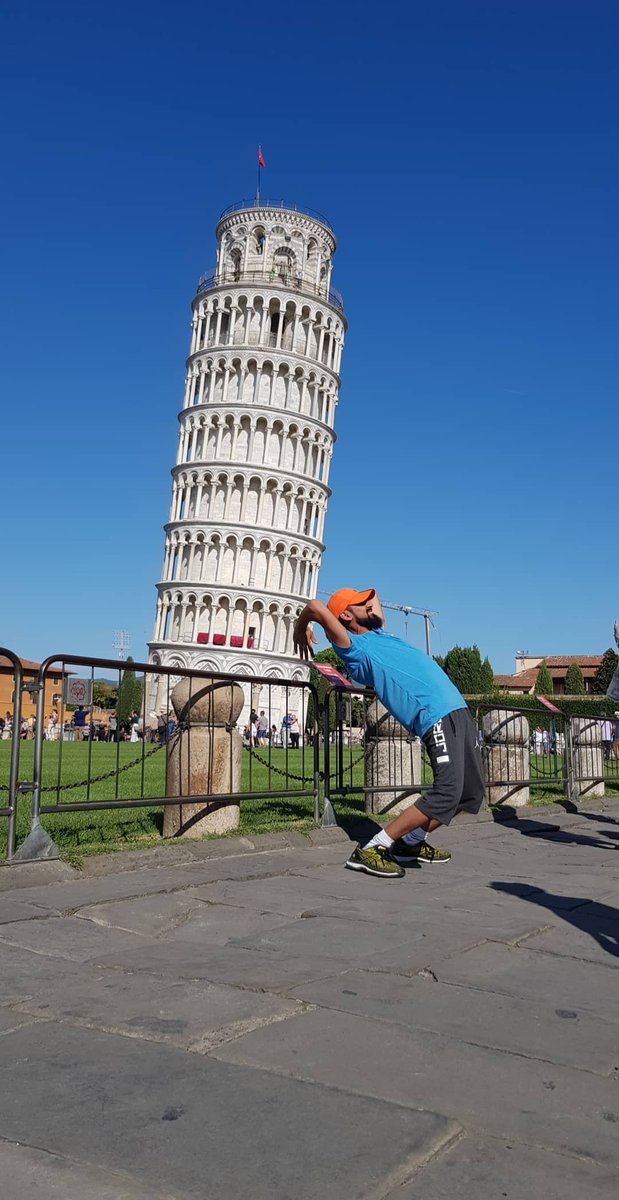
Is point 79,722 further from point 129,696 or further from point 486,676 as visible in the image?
point 486,676

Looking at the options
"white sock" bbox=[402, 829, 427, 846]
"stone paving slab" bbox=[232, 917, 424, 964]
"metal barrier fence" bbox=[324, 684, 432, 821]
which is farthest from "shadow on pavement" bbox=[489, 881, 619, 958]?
"metal barrier fence" bbox=[324, 684, 432, 821]

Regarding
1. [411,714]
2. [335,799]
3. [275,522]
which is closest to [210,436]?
[275,522]

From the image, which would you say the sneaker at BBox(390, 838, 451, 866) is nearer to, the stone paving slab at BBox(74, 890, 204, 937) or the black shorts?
the black shorts

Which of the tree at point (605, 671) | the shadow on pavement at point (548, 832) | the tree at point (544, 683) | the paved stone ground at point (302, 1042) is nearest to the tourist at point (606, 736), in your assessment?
the shadow on pavement at point (548, 832)

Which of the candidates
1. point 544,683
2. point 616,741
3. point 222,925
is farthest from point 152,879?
point 544,683

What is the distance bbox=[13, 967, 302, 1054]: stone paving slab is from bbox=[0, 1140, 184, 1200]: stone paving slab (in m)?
0.66

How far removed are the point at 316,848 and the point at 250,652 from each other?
6473cm

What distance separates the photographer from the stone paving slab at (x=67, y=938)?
353 cm

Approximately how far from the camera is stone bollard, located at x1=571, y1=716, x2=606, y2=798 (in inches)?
473

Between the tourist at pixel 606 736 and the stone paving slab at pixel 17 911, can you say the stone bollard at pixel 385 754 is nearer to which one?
the stone paving slab at pixel 17 911

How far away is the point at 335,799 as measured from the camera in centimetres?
1089

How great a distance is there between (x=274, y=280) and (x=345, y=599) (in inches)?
2951

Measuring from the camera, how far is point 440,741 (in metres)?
5.45

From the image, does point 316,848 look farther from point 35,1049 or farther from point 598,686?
point 598,686
